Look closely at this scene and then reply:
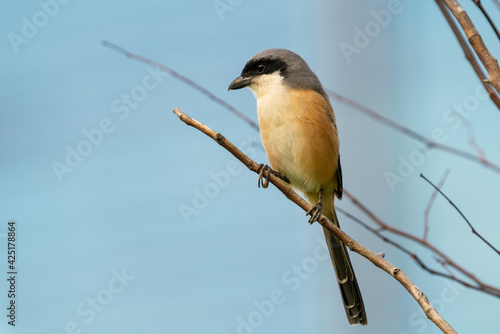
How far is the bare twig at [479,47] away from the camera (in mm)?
1492

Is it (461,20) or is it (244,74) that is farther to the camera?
(244,74)

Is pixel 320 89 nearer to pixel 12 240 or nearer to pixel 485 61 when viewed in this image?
pixel 485 61

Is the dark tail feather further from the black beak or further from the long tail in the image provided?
the black beak

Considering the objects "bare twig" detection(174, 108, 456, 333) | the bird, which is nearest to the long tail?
the bird

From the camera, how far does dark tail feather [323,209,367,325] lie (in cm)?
300

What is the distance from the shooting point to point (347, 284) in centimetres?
312

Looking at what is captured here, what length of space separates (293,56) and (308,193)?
2.80ft

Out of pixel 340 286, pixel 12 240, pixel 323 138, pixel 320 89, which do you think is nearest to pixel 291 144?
pixel 323 138

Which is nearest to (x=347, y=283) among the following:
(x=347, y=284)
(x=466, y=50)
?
(x=347, y=284)

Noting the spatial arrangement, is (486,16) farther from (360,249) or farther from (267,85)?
(267,85)

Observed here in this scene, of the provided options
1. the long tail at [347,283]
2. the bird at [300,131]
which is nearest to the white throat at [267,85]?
the bird at [300,131]

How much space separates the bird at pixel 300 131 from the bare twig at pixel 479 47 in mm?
1559

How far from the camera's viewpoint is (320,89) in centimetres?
337

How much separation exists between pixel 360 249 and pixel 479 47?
843 mm
